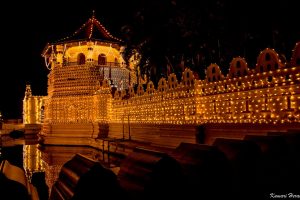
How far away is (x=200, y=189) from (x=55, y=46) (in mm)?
21590

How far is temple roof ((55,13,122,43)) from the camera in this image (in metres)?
22.2

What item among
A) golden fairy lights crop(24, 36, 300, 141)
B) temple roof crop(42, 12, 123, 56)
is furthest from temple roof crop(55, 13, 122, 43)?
golden fairy lights crop(24, 36, 300, 141)

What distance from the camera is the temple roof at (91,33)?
22203mm

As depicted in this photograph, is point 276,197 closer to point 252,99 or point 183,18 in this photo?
point 252,99

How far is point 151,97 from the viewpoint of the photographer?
12.4 m

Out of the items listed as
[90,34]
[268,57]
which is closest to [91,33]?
[90,34]

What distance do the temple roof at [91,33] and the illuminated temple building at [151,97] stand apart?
0.07m

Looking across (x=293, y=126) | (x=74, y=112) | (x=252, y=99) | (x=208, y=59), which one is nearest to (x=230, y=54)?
(x=208, y=59)

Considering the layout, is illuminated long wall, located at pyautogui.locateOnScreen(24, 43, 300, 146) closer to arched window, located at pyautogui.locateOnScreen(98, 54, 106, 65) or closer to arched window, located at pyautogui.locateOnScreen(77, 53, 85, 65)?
arched window, located at pyautogui.locateOnScreen(98, 54, 106, 65)

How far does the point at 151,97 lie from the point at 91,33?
11777 millimetres

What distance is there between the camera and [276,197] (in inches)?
121

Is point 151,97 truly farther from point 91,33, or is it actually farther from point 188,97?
point 91,33

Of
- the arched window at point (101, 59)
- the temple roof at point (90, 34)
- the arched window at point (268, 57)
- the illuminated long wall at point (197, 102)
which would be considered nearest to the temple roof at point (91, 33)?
the temple roof at point (90, 34)

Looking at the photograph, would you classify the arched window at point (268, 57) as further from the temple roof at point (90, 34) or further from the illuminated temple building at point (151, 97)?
the temple roof at point (90, 34)
